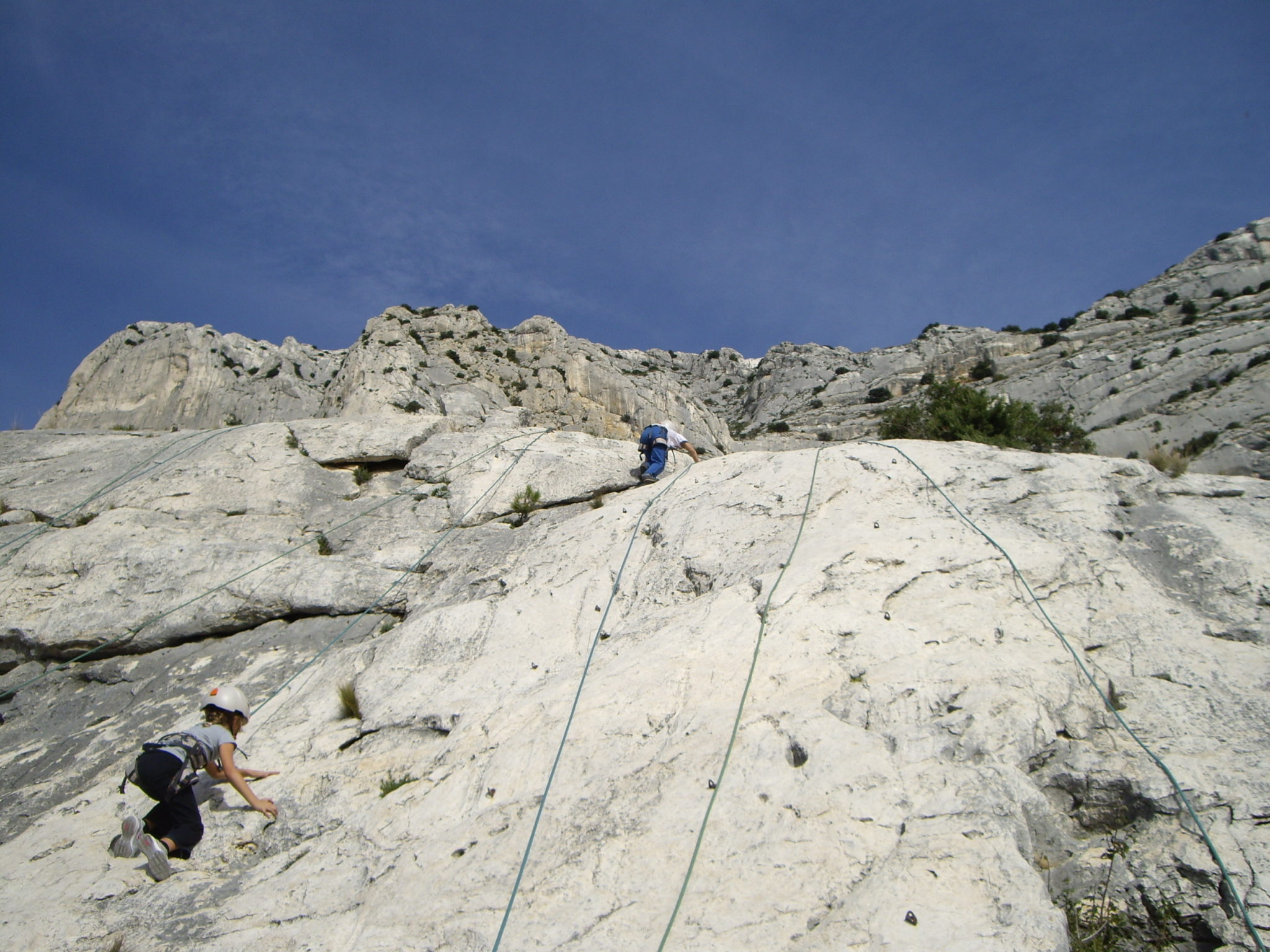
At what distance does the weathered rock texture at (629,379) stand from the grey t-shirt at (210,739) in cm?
1051

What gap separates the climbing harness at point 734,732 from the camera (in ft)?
18.0

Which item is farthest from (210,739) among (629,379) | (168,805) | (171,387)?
(171,387)

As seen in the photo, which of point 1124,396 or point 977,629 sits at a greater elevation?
point 1124,396

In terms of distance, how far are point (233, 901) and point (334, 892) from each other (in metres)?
0.96

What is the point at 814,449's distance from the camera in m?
13.0

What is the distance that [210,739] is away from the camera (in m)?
7.76

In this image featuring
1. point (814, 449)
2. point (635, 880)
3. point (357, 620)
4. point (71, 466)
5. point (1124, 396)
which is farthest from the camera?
point (1124, 396)

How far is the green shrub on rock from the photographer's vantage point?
15.3 m

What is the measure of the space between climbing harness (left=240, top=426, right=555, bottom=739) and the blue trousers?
254 cm

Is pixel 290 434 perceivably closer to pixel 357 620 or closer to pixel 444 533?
pixel 444 533

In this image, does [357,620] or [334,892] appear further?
[357,620]

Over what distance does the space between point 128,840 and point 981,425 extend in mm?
15638

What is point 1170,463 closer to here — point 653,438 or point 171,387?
point 653,438

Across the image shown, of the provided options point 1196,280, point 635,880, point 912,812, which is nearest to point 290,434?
point 635,880
